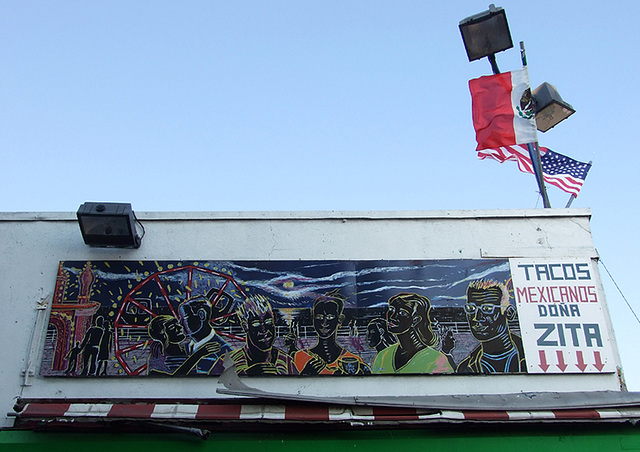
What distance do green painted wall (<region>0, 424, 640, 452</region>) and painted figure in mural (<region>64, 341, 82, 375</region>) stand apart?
82 centimetres

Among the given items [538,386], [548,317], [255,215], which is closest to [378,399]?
[538,386]

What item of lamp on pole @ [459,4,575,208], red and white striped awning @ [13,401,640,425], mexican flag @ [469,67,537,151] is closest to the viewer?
red and white striped awning @ [13,401,640,425]

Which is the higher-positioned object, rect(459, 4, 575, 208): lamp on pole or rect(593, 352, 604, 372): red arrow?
rect(459, 4, 575, 208): lamp on pole

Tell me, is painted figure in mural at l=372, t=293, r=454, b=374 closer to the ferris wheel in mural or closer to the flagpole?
the ferris wheel in mural

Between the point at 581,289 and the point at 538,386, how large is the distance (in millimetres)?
1458

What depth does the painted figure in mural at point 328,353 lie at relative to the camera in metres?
7.67

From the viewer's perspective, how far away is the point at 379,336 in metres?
7.91

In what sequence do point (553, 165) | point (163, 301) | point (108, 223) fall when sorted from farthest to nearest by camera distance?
1. point (553, 165)
2. point (108, 223)
3. point (163, 301)

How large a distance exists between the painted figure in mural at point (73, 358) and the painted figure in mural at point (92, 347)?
0.20 feet

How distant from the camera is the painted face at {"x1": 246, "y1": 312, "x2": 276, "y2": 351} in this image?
25.8 feet

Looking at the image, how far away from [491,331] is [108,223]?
516 centimetres

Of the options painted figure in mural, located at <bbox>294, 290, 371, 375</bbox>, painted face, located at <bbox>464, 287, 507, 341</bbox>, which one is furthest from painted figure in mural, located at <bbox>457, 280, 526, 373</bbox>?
painted figure in mural, located at <bbox>294, 290, 371, 375</bbox>

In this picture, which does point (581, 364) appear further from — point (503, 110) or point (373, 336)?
point (503, 110)

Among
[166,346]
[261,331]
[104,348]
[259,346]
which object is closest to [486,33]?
[261,331]
